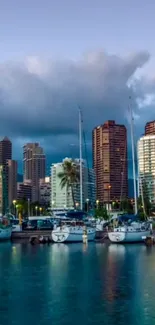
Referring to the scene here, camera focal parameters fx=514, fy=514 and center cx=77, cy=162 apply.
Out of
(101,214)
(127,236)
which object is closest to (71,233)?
(127,236)

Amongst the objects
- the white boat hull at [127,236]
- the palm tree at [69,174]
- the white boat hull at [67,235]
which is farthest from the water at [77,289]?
the palm tree at [69,174]

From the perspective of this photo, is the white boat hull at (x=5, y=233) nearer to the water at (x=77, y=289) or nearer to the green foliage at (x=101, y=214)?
the water at (x=77, y=289)

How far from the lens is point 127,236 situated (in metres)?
92.6

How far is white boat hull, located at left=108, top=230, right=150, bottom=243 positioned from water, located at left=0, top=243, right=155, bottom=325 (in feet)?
61.3

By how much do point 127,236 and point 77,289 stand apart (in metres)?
49.7

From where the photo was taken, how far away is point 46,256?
72.5 meters

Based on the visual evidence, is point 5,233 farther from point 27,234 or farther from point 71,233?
point 71,233

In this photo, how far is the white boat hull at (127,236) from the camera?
9219 cm

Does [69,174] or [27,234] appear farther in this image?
[69,174]

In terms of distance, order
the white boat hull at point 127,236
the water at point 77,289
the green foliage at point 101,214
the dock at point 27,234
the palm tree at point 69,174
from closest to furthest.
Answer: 1. the water at point 77,289
2. the white boat hull at point 127,236
3. the dock at point 27,234
4. the palm tree at point 69,174
5. the green foliage at point 101,214

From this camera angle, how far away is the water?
33312 millimetres

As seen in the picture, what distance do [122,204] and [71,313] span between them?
144 m

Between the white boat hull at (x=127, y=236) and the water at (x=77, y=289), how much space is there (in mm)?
18679

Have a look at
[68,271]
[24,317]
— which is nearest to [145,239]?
[68,271]
